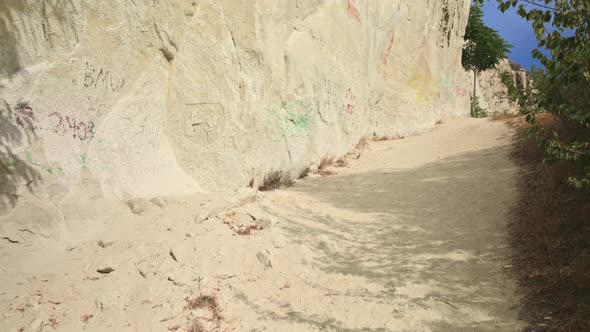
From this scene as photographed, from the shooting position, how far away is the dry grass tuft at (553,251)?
3.47 metres

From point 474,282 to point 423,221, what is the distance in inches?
65.9

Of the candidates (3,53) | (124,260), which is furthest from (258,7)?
(124,260)

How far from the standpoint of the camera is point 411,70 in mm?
13992

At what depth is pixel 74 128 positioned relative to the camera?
4.80 m

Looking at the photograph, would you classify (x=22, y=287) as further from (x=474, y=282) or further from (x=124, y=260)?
(x=474, y=282)

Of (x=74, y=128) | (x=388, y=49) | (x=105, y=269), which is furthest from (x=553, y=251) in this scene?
(x=388, y=49)

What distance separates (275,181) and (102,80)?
129 inches

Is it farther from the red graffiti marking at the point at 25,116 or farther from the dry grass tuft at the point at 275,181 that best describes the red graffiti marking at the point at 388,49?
the red graffiti marking at the point at 25,116

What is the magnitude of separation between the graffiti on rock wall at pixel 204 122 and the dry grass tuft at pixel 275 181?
1226 millimetres

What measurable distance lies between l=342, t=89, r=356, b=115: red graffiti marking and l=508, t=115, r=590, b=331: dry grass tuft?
4.81 metres

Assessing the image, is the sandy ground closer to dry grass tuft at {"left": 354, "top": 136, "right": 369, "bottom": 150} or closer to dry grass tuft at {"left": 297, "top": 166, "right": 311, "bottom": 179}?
dry grass tuft at {"left": 297, "top": 166, "right": 311, "bottom": 179}

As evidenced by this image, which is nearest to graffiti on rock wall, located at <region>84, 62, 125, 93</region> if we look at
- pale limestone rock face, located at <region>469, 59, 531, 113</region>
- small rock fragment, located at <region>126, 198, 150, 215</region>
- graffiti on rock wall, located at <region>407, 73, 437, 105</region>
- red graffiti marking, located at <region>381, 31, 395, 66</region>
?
small rock fragment, located at <region>126, 198, 150, 215</region>

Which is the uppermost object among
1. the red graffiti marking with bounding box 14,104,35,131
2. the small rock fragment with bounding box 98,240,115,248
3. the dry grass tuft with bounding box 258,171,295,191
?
the red graffiti marking with bounding box 14,104,35,131

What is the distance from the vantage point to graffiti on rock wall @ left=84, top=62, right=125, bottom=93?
493 centimetres
